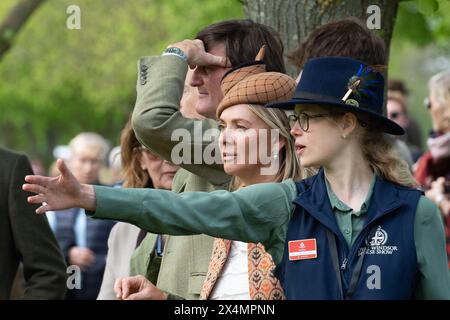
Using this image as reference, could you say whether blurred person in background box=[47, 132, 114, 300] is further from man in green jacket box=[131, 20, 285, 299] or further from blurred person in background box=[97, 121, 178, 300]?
man in green jacket box=[131, 20, 285, 299]

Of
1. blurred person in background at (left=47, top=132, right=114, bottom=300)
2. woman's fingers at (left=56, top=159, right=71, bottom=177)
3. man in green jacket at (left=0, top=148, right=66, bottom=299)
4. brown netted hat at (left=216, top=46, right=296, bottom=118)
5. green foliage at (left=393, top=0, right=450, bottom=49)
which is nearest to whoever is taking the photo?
woman's fingers at (left=56, top=159, right=71, bottom=177)

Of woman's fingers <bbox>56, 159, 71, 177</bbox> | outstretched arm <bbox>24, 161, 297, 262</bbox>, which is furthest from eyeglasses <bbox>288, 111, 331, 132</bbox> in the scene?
woman's fingers <bbox>56, 159, 71, 177</bbox>

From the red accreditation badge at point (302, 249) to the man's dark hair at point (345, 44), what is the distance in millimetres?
1211

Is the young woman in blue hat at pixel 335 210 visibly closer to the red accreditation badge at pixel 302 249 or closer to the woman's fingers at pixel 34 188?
the red accreditation badge at pixel 302 249

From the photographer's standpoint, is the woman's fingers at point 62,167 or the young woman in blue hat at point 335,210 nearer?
the woman's fingers at point 62,167

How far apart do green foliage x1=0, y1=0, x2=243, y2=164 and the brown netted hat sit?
1024 inches

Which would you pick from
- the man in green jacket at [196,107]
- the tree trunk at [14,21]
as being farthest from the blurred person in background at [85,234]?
the man in green jacket at [196,107]

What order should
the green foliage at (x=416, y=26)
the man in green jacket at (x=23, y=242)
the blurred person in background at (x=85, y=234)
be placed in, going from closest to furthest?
the man in green jacket at (x=23, y=242) → the blurred person in background at (x=85, y=234) → the green foliage at (x=416, y=26)

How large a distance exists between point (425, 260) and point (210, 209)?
841 mm

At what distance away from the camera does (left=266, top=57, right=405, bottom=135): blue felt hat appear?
189 inches

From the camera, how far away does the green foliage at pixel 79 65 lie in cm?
3644

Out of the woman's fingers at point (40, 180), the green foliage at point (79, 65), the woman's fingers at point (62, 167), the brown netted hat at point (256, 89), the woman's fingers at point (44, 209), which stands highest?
the green foliage at point (79, 65)

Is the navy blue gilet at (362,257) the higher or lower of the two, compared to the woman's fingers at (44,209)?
lower

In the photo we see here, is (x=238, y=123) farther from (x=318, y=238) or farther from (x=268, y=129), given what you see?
(x=318, y=238)
